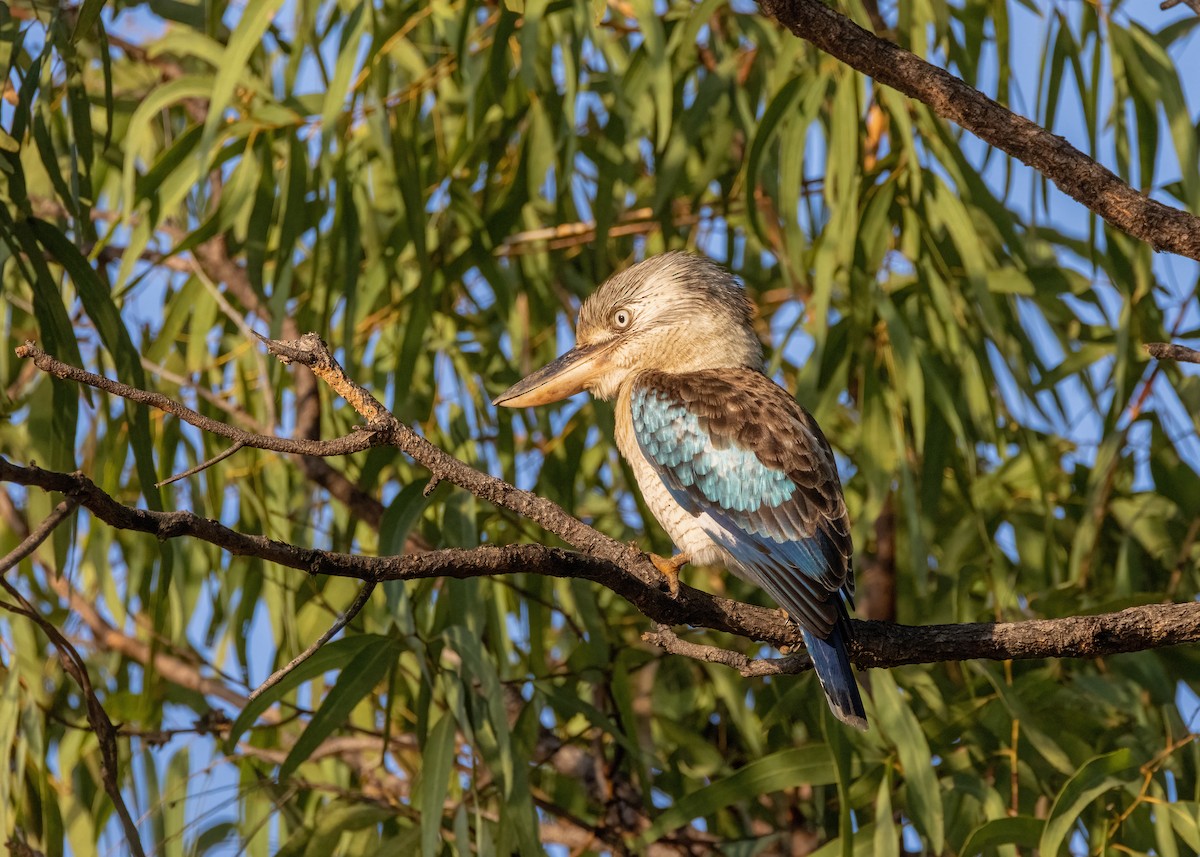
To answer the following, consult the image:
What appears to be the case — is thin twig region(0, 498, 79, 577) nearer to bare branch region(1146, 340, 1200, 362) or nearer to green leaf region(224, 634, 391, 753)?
green leaf region(224, 634, 391, 753)

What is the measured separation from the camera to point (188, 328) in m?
3.93

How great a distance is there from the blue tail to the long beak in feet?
3.12

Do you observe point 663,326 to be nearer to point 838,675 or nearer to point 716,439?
point 716,439

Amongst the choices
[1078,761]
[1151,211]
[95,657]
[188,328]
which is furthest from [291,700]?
→ [1151,211]

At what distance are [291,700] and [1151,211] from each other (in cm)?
242

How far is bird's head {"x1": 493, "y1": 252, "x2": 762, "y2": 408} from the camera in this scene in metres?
3.30

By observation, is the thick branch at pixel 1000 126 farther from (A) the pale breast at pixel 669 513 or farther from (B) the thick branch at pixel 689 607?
(A) the pale breast at pixel 669 513

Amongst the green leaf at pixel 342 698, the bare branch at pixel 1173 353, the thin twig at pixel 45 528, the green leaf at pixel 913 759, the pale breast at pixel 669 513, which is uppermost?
the pale breast at pixel 669 513

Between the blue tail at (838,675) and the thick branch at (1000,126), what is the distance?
82 cm

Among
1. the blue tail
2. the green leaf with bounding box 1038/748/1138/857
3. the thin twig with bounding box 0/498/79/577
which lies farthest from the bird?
the thin twig with bounding box 0/498/79/577

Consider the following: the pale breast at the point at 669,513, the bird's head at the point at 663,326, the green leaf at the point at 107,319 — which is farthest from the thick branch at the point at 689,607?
the bird's head at the point at 663,326

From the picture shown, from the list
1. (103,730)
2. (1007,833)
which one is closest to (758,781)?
(1007,833)

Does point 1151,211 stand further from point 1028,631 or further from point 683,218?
point 683,218

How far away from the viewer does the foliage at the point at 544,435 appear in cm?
279
